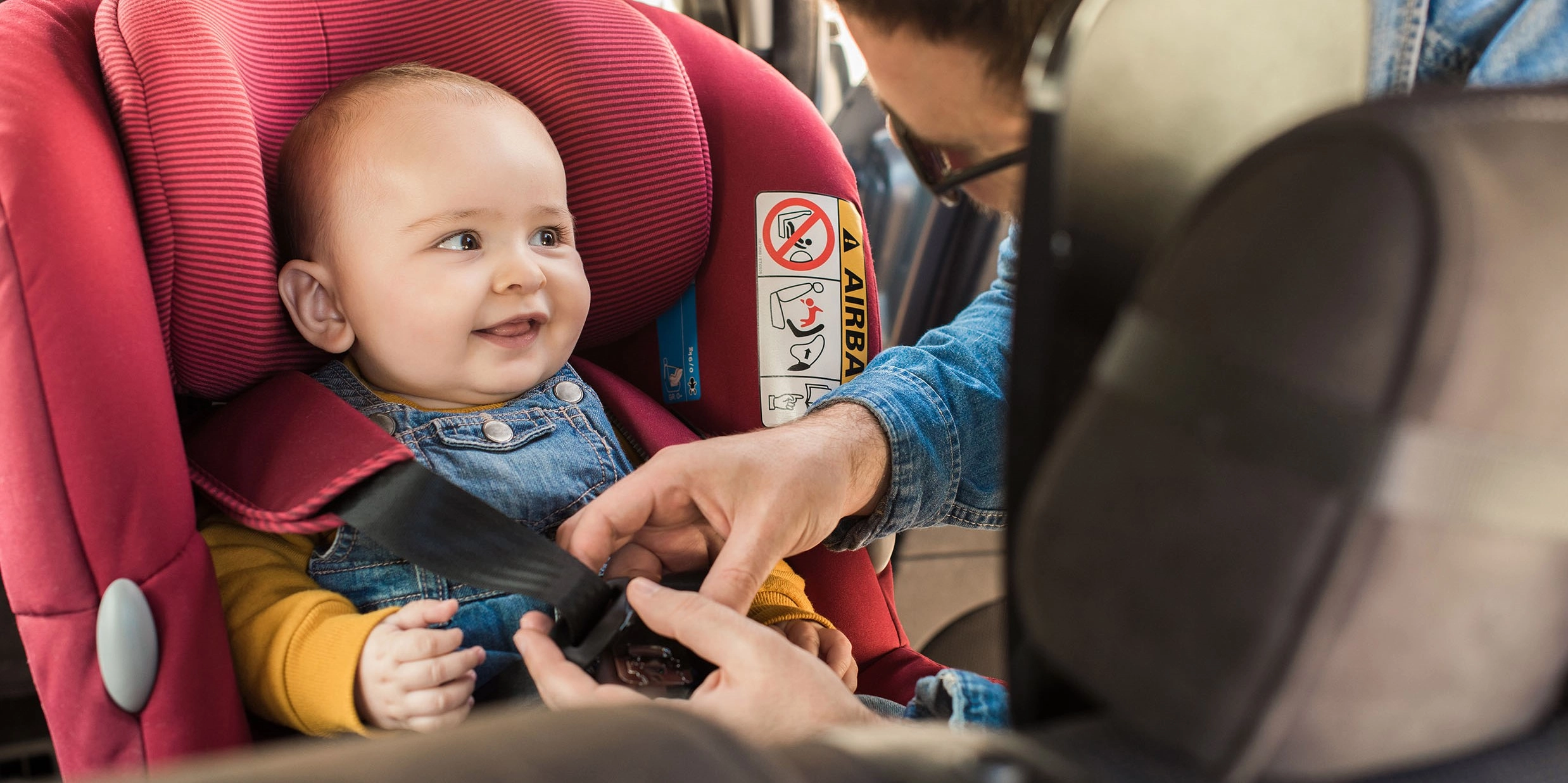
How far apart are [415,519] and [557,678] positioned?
202mm

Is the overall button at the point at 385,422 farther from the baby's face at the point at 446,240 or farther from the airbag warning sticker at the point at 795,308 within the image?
the airbag warning sticker at the point at 795,308

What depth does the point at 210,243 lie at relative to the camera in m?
0.95

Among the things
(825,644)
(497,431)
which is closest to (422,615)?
(497,431)

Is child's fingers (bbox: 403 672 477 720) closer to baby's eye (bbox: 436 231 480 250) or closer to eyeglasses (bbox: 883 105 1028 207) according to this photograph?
baby's eye (bbox: 436 231 480 250)

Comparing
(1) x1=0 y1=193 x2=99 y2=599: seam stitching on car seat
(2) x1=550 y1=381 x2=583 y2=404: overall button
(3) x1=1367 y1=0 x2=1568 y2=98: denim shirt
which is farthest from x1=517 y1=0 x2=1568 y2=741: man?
(1) x1=0 y1=193 x2=99 y2=599: seam stitching on car seat

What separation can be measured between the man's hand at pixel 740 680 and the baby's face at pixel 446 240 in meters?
0.40

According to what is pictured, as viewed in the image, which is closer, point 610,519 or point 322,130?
point 610,519

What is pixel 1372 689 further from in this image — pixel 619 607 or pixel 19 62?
pixel 19 62

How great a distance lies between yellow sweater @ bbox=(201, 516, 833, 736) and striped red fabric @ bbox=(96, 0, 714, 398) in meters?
0.17

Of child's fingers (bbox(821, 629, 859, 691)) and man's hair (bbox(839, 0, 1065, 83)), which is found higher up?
man's hair (bbox(839, 0, 1065, 83))

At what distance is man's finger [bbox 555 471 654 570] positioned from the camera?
97 centimetres

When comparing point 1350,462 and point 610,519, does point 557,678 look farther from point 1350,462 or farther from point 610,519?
point 1350,462

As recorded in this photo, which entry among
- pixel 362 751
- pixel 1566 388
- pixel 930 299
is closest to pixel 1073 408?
pixel 1566 388

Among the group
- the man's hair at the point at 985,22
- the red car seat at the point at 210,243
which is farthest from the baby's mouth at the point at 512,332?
the man's hair at the point at 985,22
